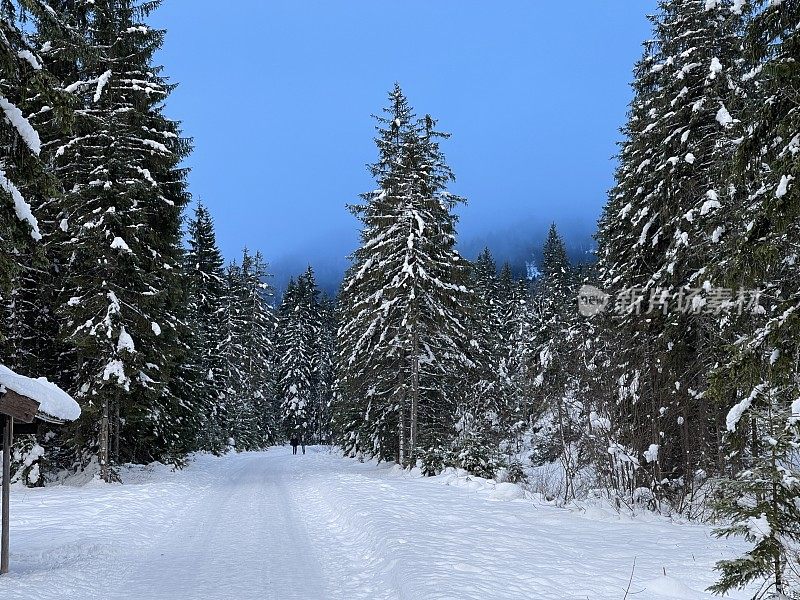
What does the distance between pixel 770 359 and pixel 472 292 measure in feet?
56.8

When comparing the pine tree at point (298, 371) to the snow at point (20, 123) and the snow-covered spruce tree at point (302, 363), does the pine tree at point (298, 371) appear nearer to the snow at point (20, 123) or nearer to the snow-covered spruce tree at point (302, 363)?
the snow-covered spruce tree at point (302, 363)

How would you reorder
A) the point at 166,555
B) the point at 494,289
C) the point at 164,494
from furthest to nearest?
the point at 494,289, the point at 164,494, the point at 166,555

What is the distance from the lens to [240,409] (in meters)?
51.3

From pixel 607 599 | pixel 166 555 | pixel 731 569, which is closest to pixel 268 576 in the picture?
pixel 166 555

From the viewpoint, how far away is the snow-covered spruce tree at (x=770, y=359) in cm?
452

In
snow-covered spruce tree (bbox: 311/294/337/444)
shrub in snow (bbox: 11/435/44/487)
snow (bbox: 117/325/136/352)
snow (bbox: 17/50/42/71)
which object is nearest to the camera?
snow (bbox: 17/50/42/71)

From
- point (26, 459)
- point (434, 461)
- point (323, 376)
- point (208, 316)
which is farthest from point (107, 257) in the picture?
point (323, 376)

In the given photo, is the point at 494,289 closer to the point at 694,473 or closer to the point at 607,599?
the point at 694,473

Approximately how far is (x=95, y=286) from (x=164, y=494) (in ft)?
21.0

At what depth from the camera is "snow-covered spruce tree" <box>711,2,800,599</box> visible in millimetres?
4523

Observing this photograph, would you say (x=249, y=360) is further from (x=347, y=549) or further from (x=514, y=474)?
(x=347, y=549)

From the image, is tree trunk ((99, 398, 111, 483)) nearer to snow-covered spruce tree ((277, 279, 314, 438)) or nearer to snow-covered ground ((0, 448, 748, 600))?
snow-covered ground ((0, 448, 748, 600))

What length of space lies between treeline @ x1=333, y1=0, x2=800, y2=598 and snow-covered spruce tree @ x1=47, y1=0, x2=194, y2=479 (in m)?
7.48

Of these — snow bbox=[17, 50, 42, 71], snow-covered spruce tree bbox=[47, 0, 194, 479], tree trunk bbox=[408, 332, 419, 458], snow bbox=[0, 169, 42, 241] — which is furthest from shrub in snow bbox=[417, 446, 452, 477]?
snow bbox=[17, 50, 42, 71]
